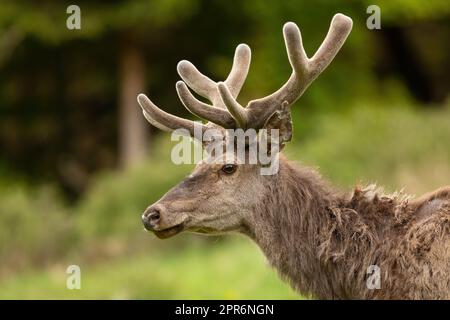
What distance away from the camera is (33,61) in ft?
95.1

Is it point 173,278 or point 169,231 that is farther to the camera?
point 173,278

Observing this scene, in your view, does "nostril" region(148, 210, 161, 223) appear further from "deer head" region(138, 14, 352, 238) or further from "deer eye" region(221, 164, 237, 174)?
"deer eye" region(221, 164, 237, 174)

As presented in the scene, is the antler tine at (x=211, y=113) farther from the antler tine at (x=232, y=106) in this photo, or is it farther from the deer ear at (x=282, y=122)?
the deer ear at (x=282, y=122)

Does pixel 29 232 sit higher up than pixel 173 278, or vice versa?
pixel 29 232

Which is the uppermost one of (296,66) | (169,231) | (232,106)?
(296,66)

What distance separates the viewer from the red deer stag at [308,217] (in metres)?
7.02

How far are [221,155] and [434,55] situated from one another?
2323 centimetres

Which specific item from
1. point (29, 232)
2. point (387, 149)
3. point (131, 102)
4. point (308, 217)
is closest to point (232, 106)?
point (308, 217)

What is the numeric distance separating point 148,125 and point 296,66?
2065 centimetres

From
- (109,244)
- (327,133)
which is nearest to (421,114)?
(327,133)

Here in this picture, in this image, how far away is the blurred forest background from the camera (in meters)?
16.5

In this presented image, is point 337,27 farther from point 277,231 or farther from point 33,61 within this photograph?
point 33,61

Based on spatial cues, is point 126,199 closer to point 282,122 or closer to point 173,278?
point 173,278

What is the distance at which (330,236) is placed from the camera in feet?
24.0
